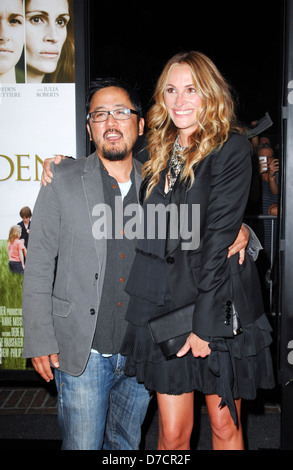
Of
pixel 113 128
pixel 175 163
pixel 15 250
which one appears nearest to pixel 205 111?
pixel 175 163

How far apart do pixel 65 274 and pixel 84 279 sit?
0.11 metres

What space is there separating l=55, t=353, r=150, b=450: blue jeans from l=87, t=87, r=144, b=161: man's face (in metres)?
1.05

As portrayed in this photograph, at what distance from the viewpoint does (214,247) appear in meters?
2.04

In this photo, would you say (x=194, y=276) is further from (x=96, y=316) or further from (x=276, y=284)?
(x=276, y=284)

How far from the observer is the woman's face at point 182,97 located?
85.7 inches

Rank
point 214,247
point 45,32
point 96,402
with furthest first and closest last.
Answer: point 45,32 < point 96,402 < point 214,247

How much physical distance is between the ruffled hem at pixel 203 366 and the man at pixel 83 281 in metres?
0.13

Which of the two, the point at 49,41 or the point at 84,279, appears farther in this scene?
the point at 49,41

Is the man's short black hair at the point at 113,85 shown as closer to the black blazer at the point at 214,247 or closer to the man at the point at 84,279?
the man at the point at 84,279

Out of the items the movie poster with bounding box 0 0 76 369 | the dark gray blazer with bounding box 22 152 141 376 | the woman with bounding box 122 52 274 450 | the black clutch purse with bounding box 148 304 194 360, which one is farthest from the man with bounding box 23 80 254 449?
the movie poster with bounding box 0 0 76 369

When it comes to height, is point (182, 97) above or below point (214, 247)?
above

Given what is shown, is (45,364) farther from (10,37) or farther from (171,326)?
(10,37)

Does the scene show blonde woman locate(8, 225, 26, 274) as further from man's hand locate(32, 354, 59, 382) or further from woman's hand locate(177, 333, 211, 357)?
woman's hand locate(177, 333, 211, 357)

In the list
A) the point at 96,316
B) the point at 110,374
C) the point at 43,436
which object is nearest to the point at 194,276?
the point at 96,316
